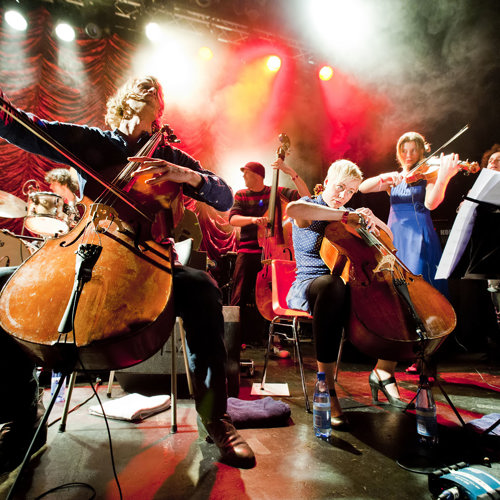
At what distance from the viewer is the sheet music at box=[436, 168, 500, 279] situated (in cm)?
126

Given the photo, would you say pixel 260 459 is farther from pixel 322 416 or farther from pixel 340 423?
pixel 340 423

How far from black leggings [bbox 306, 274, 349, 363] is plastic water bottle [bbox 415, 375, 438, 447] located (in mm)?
430

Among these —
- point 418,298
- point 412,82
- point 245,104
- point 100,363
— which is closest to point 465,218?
point 418,298

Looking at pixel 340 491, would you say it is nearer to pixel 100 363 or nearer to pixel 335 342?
pixel 335 342

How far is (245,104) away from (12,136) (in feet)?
19.3

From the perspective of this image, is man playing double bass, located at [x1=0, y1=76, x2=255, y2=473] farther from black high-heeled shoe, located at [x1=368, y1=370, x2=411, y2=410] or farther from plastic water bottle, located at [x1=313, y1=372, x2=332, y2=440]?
black high-heeled shoe, located at [x1=368, y1=370, x2=411, y2=410]

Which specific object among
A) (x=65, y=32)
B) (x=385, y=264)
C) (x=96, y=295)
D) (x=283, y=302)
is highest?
(x=65, y=32)

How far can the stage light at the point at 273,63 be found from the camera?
6016 millimetres

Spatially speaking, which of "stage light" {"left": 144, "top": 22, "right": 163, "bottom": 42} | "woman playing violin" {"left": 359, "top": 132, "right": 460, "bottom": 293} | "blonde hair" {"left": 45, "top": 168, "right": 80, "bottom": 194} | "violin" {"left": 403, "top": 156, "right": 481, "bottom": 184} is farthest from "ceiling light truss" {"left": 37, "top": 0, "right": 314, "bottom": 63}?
"violin" {"left": 403, "top": 156, "right": 481, "bottom": 184}

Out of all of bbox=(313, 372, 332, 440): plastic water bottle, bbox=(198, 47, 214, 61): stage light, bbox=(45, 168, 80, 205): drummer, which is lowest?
bbox=(313, 372, 332, 440): plastic water bottle

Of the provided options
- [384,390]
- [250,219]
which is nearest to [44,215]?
[250,219]

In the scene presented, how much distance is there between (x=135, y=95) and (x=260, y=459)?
64.8 inches

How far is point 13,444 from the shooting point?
1.11 metres

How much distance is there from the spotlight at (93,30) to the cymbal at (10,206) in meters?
3.67
